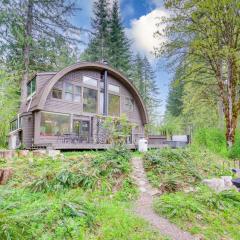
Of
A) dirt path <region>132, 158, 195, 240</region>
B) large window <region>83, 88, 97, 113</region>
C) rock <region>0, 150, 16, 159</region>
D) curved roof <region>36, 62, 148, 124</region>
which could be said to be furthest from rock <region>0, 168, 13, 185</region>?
large window <region>83, 88, 97, 113</region>

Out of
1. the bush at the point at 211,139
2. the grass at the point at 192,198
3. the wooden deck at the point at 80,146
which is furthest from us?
the wooden deck at the point at 80,146

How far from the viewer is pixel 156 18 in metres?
11.2

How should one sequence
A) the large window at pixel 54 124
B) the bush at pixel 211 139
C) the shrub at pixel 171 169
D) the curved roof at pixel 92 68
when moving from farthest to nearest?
the large window at pixel 54 124 < the curved roof at pixel 92 68 < the bush at pixel 211 139 < the shrub at pixel 171 169

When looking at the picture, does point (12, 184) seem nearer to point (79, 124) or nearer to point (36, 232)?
point (36, 232)

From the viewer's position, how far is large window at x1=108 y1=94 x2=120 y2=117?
47.9 feet

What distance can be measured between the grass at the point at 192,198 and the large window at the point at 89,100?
746cm

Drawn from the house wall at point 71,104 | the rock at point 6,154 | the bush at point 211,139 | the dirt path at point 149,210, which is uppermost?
the house wall at point 71,104

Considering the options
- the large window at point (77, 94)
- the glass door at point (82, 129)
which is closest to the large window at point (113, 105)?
the glass door at point (82, 129)

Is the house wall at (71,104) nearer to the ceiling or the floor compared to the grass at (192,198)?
nearer to the ceiling

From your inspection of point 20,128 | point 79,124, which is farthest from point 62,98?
point 20,128

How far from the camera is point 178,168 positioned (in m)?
5.88

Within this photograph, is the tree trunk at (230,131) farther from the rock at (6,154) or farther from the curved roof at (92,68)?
the rock at (6,154)

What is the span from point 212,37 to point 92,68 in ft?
22.5

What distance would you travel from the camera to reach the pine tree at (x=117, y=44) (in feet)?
77.7
